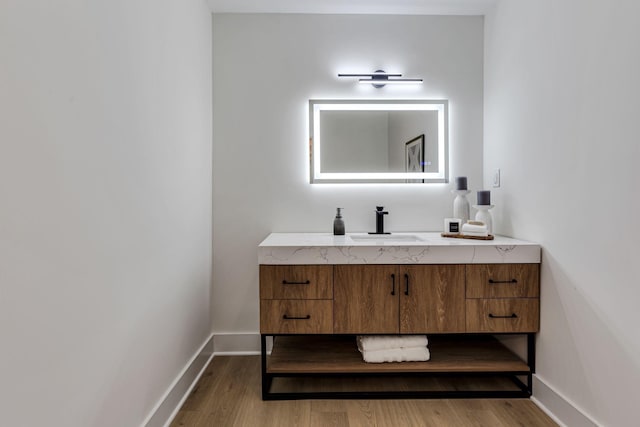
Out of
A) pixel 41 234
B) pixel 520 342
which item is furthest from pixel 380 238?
pixel 41 234

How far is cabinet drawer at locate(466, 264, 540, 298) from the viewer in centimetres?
190

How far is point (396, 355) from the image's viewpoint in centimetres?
196

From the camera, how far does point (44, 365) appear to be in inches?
38.2

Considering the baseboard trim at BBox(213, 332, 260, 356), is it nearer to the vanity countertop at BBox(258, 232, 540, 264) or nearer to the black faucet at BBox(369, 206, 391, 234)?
the vanity countertop at BBox(258, 232, 540, 264)

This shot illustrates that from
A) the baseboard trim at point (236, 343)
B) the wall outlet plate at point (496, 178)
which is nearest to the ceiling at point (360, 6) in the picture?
the wall outlet plate at point (496, 178)

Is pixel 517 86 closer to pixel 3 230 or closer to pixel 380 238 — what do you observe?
pixel 380 238

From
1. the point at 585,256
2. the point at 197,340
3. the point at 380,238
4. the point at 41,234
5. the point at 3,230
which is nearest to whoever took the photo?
the point at 3,230

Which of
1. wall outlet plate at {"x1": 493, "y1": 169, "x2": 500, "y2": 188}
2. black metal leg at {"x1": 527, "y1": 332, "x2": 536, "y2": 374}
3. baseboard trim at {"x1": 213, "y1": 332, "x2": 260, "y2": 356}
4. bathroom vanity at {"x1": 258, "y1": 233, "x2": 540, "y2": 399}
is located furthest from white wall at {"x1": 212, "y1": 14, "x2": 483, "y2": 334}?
black metal leg at {"x1": 527, "y1": 332, "x2": 536, "y2": 374}

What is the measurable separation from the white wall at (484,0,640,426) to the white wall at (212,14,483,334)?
40 cm

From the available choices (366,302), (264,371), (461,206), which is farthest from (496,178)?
(264,371)

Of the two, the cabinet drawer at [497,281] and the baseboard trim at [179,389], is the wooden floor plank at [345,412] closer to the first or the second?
the baseboard trim at [179,389]

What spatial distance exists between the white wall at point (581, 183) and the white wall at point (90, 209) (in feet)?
5.95

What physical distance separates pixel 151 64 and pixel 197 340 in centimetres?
154

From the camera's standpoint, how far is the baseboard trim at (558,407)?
160 centimetres
